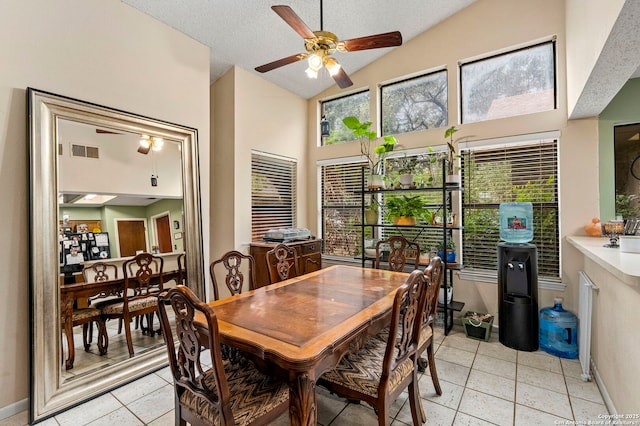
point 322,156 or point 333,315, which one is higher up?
point 322,156

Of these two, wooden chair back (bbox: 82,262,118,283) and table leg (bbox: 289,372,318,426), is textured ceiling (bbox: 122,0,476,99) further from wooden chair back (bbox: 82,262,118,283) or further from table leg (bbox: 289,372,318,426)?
table leg (bbox: 289,372,318,426)

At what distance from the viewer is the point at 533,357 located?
282cm

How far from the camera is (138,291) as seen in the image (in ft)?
9.12

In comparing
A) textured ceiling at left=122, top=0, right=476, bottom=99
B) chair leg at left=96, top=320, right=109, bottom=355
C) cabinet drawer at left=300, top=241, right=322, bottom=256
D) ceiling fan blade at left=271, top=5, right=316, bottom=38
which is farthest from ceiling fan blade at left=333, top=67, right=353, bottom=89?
chair leg at left=96, top=320, right=109, bottom=355

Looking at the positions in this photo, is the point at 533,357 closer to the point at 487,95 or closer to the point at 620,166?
the point at 620,166

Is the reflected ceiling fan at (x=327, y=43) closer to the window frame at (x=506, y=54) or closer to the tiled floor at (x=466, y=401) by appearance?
the window frame at (x=506, y=54)

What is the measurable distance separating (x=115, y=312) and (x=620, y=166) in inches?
195

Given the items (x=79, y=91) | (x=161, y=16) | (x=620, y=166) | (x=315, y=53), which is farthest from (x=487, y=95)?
(x=79, y=91)

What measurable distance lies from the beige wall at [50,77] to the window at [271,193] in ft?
4.68

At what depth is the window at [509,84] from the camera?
10.7 feet

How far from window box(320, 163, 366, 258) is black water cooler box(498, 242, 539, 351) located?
1998 millimetres

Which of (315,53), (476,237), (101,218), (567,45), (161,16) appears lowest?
(476,237)

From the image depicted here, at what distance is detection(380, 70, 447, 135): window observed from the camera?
391 cm

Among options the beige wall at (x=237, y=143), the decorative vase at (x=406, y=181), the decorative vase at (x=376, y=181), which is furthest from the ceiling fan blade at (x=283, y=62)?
the decorative vase at (x=406, y=181)
